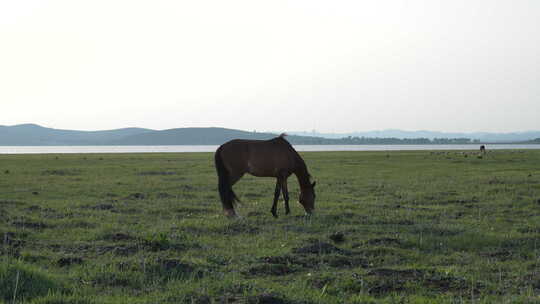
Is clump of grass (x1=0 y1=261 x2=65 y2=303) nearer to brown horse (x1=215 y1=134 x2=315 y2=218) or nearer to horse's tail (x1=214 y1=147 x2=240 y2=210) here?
horse's tail (x1=214 y1=147 x2=240 y2=210)

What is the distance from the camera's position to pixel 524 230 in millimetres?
11930

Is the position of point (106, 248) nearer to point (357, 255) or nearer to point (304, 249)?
point (304, 249)

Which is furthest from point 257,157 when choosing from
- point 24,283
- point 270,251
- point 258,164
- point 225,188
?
point 24,283

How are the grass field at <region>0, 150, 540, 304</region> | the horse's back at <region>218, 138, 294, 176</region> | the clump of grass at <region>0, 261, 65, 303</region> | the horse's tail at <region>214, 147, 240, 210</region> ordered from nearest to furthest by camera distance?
the clump of grass at <region>0, 261, 65, 303</region>, the grass field at <region>0, 150, 540, 304</region>, the horse's tail at <region>214, 147, 240, 210</region>, the horse's back at <region>218, 138, 294, 176</region>

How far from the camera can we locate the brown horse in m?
13.9

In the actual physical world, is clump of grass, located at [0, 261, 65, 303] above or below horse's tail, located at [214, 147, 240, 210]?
below

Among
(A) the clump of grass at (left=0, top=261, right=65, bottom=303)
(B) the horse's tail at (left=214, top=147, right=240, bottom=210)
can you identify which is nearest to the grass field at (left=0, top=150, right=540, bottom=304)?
(A) the clump of grass at (left=0, top=261, right=65, bottom=303)

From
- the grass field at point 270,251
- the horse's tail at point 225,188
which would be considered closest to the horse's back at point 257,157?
the horse's tail at point 225,188

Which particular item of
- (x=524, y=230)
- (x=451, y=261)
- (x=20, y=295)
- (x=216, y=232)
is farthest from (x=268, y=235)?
(x=524, y=230)

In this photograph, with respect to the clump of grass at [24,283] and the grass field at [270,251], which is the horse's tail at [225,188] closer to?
the grass field at [270,251]

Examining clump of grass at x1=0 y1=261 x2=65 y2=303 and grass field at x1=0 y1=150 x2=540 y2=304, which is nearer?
clump of grass at x1=0 y1=261 x2=65 y2=303

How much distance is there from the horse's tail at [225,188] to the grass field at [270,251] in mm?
641

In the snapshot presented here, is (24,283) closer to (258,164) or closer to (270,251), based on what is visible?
(270,251)

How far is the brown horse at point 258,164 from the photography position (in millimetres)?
13898
